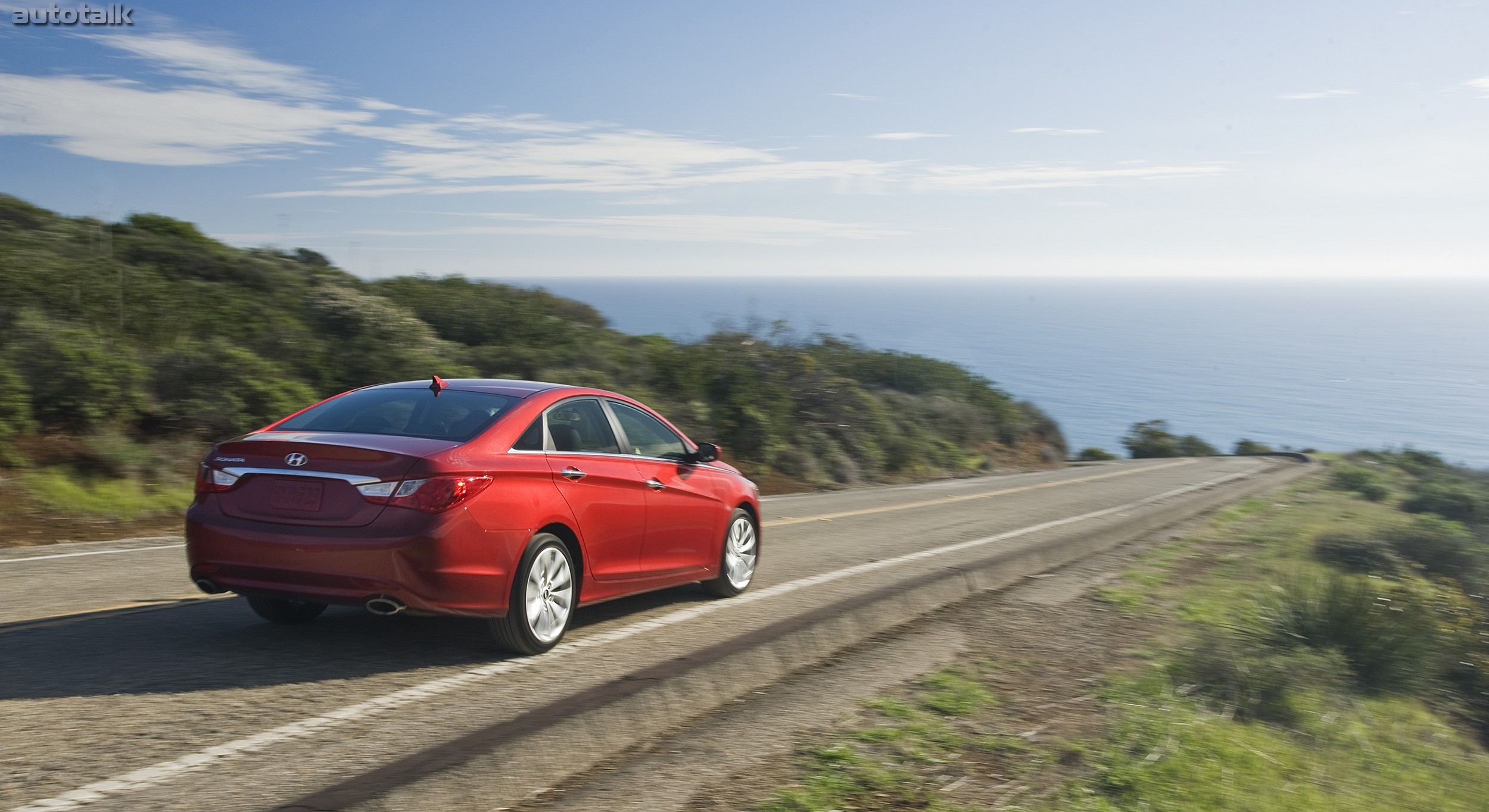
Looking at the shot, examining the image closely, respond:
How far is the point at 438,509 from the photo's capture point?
557 cm

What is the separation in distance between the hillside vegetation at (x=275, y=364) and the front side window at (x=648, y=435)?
25.2 feet

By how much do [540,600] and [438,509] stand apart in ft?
3.22

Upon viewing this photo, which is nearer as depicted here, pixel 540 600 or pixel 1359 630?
pixel 540 600

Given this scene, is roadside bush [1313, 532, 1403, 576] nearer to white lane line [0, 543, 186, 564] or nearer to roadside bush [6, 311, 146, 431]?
white lane line [0, 543, 186, 564]

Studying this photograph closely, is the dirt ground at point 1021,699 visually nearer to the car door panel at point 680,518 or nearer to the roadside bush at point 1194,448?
the car door panel at point 680,518

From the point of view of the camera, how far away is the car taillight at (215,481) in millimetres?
5789

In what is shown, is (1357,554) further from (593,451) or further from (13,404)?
(13,404)

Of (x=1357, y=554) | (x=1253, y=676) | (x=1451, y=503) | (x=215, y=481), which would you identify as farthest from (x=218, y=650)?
(x=1451, y=503)

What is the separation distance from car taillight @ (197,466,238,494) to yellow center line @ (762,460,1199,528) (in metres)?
8.85

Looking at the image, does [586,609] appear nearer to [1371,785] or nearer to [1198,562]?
[1371,785]

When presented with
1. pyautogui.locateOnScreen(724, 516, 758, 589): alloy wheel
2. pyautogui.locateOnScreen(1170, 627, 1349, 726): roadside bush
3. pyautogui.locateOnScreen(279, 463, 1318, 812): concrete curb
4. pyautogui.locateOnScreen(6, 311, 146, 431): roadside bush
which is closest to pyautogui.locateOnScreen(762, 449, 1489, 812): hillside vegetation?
pyautogui.locateOnScreen(1170, 627, 1349, 726): roadside bush

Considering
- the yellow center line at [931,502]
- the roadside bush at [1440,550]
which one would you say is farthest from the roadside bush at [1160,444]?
the roadside bush at [1440,550]

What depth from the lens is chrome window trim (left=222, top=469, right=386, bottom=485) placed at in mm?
5555

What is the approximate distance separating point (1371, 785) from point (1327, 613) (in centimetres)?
339
